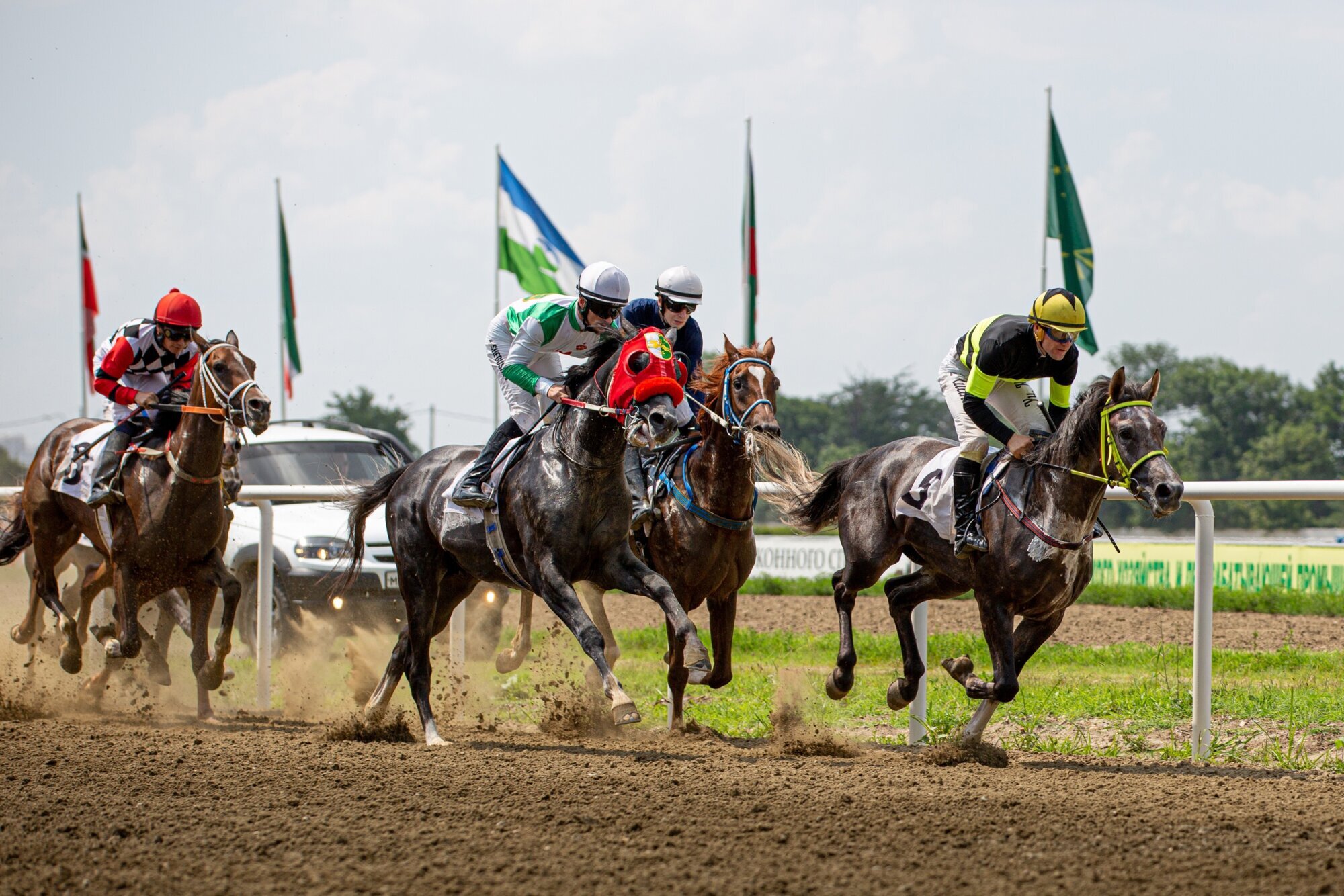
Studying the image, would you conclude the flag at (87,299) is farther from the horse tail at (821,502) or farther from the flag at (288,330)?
the horse tail at (821,502)

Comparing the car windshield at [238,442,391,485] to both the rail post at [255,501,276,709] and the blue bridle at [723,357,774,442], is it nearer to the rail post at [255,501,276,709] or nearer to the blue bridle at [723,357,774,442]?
the rail post at [255,501,276,709]

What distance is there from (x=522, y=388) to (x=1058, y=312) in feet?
8.02

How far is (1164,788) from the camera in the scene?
4734mm

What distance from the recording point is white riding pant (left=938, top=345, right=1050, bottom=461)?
20.4 ft

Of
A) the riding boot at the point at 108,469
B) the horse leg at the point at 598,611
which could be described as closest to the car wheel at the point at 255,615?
the riding boot at the point at 108,469

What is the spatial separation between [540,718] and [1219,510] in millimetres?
41076

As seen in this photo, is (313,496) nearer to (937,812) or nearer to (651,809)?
(651,809)

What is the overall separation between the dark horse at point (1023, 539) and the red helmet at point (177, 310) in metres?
3.96

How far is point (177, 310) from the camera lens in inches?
304

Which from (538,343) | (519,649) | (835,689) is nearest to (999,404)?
(835,689)

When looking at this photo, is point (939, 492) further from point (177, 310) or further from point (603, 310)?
point (177, 310)

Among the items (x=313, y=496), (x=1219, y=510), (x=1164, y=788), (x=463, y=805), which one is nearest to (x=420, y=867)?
(x=463, y=805)

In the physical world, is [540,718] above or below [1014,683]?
below

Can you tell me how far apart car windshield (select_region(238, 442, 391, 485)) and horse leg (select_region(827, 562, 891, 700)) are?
5192 millimetres
